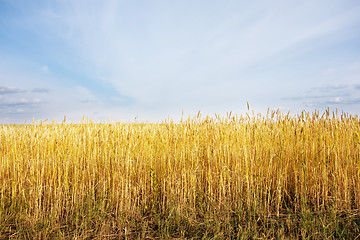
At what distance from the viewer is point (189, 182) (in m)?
3.19

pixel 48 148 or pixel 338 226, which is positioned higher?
pixel 48 148

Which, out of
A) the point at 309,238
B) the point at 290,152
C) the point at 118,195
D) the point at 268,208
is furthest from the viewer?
the point at 290,152

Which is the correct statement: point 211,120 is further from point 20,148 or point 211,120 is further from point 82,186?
point 20,148

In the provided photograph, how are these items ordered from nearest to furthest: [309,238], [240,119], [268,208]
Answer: [309,238]
[268,208]
[240,119]

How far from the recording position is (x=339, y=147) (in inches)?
144

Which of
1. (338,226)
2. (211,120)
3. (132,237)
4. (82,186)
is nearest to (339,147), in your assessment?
(338,226)

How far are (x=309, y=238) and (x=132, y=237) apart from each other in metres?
1.90

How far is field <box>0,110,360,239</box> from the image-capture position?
269 cm

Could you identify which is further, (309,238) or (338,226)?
(338,226)

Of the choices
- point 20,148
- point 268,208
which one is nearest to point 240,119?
point 268,208

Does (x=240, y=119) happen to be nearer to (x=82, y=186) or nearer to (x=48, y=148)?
(x=82, y=186)

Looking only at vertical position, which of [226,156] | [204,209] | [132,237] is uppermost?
[226,156]

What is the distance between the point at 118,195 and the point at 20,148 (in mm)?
2237

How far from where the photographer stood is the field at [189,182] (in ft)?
8.82
